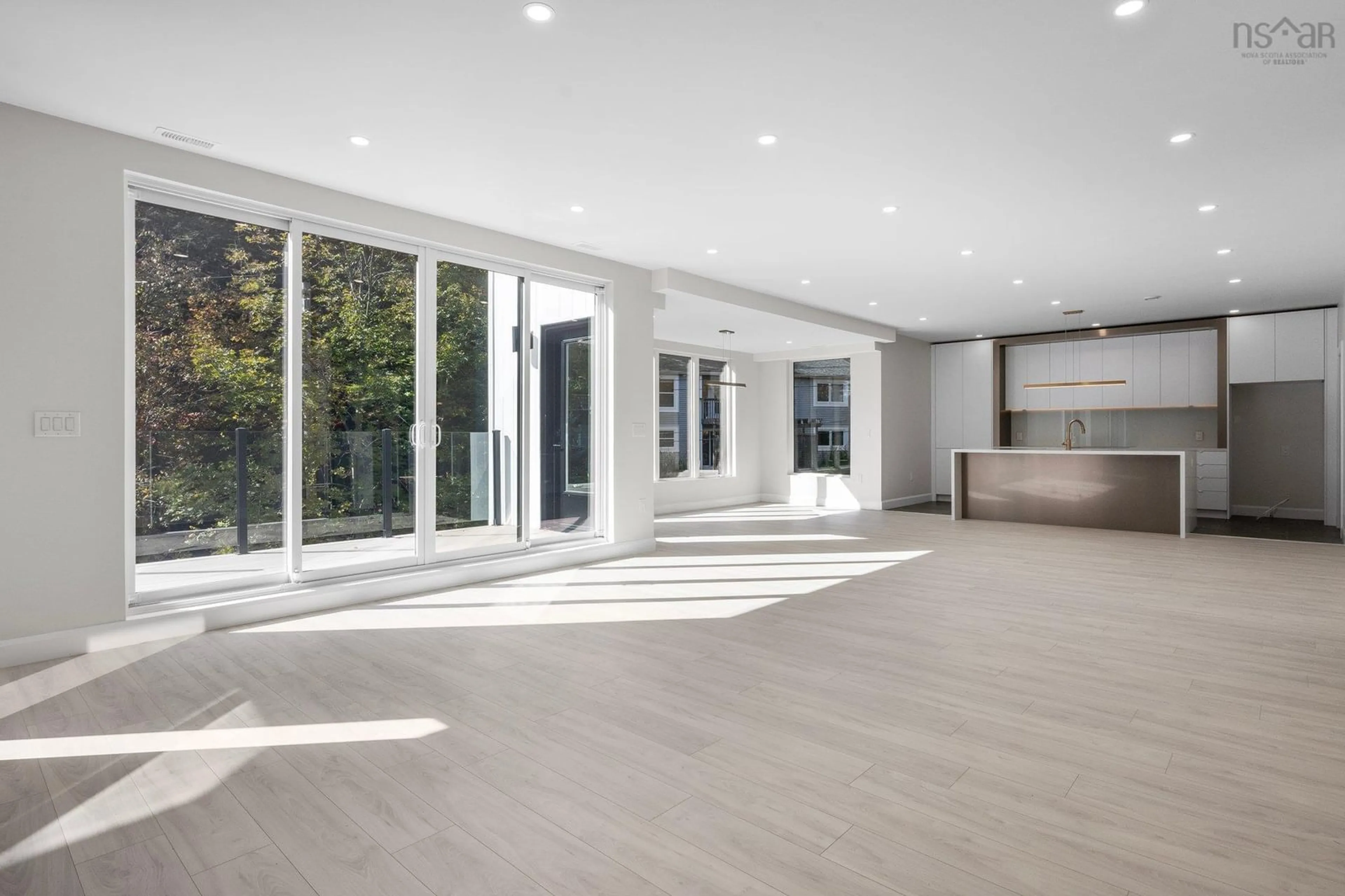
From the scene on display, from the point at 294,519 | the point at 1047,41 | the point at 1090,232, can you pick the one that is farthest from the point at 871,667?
the point at 1090,232

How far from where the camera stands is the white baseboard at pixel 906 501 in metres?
10.5

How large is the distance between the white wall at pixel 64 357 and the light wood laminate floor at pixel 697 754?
0.42 m

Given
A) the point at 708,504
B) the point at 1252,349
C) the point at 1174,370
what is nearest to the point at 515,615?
the point at 708,504

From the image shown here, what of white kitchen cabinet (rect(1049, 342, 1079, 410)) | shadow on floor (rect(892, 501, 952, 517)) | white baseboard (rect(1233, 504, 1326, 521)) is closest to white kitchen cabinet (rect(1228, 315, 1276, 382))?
white baseboard (rect(1233, 504, 1326, 521))

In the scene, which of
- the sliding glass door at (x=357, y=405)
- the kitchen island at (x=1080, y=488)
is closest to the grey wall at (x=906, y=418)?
the kitchen island at (x=1080, y=488)

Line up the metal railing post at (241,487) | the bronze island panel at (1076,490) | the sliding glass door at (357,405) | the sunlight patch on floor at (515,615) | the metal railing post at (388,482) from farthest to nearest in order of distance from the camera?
the bronze island panel at (1076,490), the metal railing post at (388,482), the sliding glass door at (357,405), the metal railing post at (241,487), the sunlight patch on floor at (515,615)

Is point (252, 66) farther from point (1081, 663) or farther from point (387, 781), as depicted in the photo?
point (1081, 663)

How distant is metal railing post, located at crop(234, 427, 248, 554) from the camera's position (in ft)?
13.8

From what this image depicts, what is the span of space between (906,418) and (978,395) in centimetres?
123

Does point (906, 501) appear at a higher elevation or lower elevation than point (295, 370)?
lower

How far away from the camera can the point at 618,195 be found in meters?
4.63

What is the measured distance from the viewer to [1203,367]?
359 inches

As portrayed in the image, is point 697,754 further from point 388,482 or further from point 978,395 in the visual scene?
point 978,395

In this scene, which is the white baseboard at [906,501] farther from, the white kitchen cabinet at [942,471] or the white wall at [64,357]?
the white wall at [64,357]
